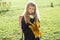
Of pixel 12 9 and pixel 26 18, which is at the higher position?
pixel 26 18

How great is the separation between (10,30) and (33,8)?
5.25 meters

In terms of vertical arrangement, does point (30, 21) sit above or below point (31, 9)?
below

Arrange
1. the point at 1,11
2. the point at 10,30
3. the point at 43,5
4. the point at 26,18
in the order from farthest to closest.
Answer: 1. the point at 43,5
2. the point at 1,11
3. the point at 10,30
4. the point at 26,18

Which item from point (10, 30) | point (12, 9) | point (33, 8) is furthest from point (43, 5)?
point (33, 8)

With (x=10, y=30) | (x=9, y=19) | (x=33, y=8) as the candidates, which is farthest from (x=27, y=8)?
(x=9, y=19)

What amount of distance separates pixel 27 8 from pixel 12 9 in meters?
11.0

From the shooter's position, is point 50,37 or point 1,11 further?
point 1,11

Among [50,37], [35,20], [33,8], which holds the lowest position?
[50,37]

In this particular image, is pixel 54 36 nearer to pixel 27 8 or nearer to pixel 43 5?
pixel 27 8

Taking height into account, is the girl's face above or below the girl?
above

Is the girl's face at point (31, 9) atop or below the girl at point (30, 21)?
atop

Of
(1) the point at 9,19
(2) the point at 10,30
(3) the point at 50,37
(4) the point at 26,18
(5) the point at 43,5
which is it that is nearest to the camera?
(4) the point at 26,18

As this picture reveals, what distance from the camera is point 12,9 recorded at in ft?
50.0

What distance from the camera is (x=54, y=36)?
8.35 metres
